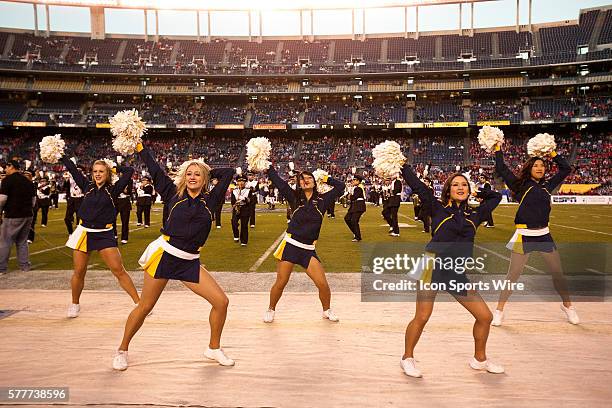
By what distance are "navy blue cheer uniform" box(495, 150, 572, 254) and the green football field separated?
145 inches

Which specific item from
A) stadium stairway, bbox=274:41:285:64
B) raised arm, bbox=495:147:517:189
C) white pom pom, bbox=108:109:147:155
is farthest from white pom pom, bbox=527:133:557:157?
stadium stairway, bbox=274:41:285:64

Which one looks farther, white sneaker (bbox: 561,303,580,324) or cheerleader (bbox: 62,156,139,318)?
cheerleader (bbox: 62,156,139,318)

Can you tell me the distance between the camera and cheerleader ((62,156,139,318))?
5938 millimetres

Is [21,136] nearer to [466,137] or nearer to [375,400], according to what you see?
[466,137]

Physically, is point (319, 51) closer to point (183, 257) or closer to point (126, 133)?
point (126, 133)

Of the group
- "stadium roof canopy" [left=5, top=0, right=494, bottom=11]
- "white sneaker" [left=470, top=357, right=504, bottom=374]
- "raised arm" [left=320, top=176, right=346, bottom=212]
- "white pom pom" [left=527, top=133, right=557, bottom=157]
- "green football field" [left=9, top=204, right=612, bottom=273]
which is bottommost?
"green football field" [left=9, top=204, right=612, bottom=273]

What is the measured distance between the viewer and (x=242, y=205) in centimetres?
1293

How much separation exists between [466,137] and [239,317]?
4449 centimetres

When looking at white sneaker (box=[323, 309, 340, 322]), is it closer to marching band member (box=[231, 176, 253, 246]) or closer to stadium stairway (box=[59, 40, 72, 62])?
marching band member (box=[231, 176, 253, 246])

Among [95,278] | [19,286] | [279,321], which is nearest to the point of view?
[279,321]

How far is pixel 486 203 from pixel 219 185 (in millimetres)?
2606

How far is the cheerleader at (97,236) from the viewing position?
19.5 feet

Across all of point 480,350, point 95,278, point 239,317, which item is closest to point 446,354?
point 480,350

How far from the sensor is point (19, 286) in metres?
7.77
